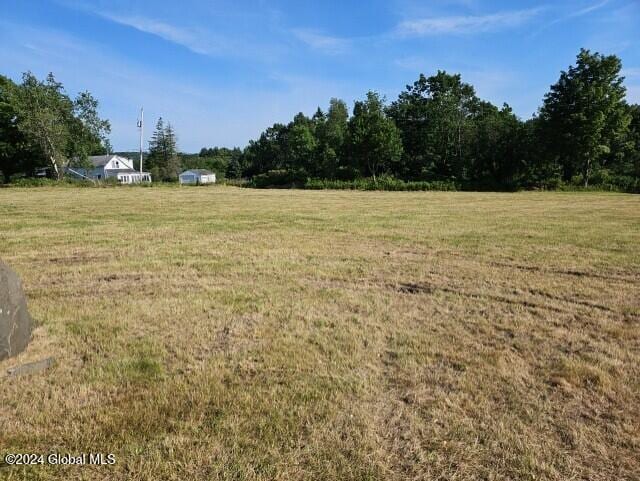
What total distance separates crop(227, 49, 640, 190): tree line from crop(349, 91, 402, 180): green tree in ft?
0.37

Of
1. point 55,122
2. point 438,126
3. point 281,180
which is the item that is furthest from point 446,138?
point 55,122

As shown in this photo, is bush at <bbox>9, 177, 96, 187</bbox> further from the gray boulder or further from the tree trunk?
the tree trunk

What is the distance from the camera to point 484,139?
42.1 meters

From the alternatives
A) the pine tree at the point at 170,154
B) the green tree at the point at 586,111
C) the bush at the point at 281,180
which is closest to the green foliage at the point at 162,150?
the pine tree at the point at 170,154

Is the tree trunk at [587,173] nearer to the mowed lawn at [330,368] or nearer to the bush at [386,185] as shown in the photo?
the bush at [386,185]

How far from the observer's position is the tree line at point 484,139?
33312 millimetres

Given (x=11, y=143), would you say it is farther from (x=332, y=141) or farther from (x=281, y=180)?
(x=332, y=141)

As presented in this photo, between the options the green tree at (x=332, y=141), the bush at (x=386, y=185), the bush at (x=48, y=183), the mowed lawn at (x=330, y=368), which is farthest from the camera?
the green tree at (x=332, y=141)

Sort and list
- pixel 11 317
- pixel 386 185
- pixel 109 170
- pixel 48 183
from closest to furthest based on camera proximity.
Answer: pixel 11 317 → pixel 48 183 → pixel 386 185 → pixel 109 170

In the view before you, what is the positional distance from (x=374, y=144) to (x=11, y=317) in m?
41.8

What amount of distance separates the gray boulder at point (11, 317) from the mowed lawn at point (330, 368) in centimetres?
16

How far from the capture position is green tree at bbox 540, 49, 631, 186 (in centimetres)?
3247

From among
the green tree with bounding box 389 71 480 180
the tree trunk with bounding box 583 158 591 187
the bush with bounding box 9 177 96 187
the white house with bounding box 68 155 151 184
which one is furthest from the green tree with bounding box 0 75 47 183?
the tree trunk with bounding box 583 158 591 187

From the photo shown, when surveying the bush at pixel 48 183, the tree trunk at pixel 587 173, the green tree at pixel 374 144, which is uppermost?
the green tree at pixel 374 144
